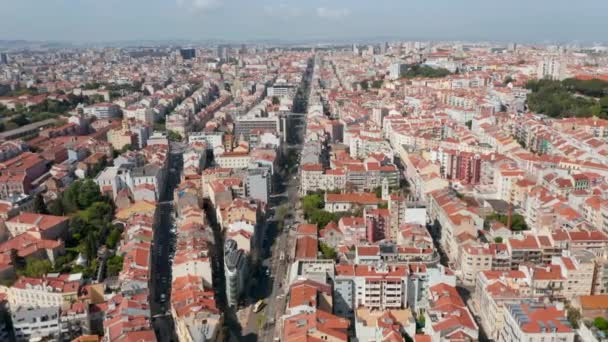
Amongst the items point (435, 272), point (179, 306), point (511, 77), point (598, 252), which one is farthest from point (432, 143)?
point (511, 77)

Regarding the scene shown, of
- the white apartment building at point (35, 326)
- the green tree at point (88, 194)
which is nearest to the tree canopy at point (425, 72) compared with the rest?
the green tree at point (88, 194)

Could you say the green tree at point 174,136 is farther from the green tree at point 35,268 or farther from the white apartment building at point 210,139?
the green tree at point 35,268

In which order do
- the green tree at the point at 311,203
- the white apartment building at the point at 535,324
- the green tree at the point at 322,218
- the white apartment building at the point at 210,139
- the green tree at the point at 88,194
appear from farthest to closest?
the white apartment building at the point at 210,139, the green tree at the point at 88,194, the green tree at the point at 311,203, the green tree at the point at 322,218, the white apartment building at the point at 535,324

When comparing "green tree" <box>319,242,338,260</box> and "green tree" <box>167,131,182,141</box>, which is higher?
"green tree" <box>167,131,182,141</box>

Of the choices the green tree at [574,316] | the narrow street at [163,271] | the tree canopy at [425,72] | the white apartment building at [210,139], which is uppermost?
the tree canopy at [425,72]

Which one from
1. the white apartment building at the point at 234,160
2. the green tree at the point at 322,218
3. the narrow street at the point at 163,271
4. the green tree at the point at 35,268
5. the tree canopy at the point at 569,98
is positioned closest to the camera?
the narrow street at the point at 163,271

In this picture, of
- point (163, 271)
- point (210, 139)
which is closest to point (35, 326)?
point (163, 271)

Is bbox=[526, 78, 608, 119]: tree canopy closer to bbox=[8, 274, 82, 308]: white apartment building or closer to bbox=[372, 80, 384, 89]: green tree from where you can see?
bbox=[372, 80, 384, 89]: green tree

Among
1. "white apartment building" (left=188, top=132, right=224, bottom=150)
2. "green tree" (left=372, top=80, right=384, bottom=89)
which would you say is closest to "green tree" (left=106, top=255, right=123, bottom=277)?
"white apartment building" (left=188, top=132, right=224, bottom=150)

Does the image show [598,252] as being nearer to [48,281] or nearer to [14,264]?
[48,281]
